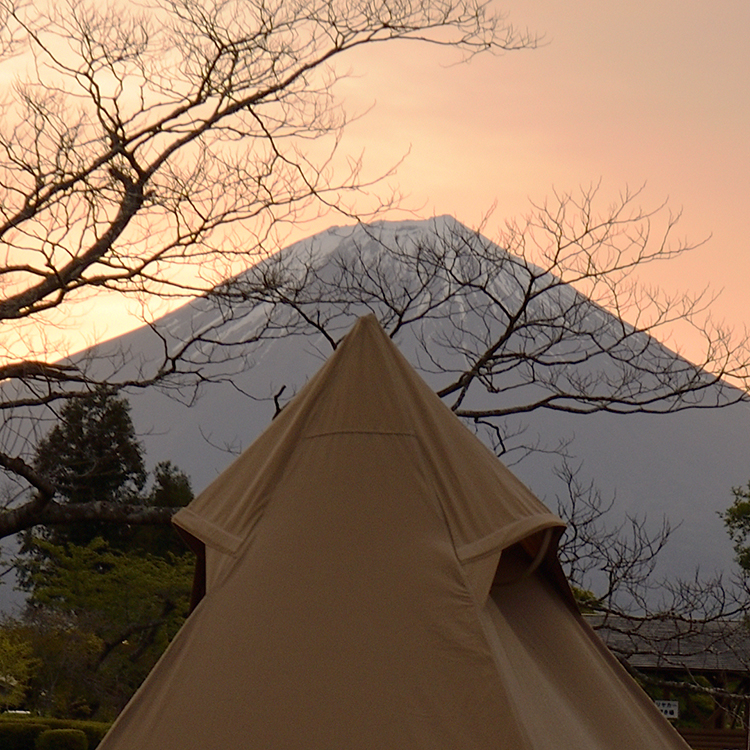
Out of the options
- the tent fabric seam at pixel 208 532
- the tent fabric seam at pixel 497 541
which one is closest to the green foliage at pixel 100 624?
the tent fabric seam at pixel 208 532

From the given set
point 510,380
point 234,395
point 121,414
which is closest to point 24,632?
point 121,414

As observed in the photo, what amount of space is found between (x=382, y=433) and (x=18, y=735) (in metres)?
11.1

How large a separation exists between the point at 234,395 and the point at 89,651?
62.0 m

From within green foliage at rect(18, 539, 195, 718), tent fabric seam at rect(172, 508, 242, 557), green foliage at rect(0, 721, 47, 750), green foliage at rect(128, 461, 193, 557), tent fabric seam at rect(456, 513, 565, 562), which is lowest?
green foliage at rect(0, 721, 47, 750)

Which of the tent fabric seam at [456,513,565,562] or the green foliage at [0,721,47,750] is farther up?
the tent fabric seam at [456,513,565,562]

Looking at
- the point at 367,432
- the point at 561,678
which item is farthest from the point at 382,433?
the point at 561,678

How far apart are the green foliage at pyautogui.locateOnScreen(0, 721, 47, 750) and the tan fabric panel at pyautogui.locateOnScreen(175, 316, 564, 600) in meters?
10.6

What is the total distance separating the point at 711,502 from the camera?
72.1 metres

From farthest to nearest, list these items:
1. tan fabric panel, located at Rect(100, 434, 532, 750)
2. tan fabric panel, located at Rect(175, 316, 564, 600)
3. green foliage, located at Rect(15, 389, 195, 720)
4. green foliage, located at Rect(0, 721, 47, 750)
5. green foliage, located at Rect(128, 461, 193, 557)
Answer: green foliage, located at Rect(128, 461, 193, 557), green foliage, located at Rect(15, 389, 195, 720), green foliage, located at Rect(0, 721, 47, 750), tan fabric panel, located at Rect(175, 316, 564, 600), tan fabric panel, located at Rect(100, 434, 532, 750)

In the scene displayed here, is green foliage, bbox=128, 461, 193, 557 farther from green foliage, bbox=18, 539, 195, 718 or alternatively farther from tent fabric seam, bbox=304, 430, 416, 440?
tent fabric seam, bbox=304, 430, 416, 440

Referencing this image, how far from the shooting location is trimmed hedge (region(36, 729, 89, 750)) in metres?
11.3

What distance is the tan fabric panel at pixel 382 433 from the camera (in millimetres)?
2785

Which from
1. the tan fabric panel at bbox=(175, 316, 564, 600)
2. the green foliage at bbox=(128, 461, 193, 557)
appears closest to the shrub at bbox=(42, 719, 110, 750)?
the green foliage at bbox=(128, 461, 193, 557)

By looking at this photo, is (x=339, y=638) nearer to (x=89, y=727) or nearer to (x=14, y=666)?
(x=89, y=727)
